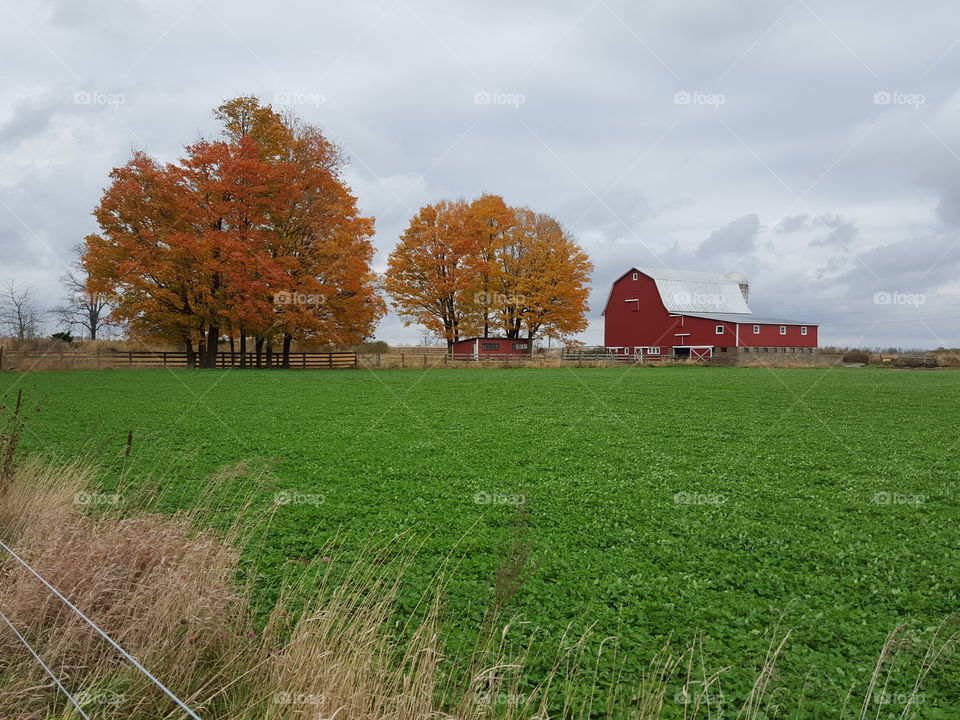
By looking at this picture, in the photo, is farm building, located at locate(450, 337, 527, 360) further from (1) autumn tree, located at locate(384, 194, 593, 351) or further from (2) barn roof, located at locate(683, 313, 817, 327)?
(2) barn roof, located at locate(683, 313, 817, 327)

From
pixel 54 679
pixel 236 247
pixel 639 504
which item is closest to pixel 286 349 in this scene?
pixel 236 247

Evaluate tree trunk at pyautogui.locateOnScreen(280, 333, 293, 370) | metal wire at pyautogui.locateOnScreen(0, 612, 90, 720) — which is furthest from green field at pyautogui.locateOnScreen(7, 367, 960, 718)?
tree trunk at pyautogui.locateOnScreen(280, 333, 293, 370)

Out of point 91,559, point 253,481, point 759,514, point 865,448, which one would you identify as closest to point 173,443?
point 253,481

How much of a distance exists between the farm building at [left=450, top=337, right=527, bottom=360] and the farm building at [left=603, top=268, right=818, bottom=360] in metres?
10.4

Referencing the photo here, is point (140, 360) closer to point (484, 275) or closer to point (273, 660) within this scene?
point (484, 275)

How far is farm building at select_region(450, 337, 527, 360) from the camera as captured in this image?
49.5 metres

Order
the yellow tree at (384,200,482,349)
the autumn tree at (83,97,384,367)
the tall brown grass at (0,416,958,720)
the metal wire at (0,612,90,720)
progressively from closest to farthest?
1. the metal wire at (0,612,90,720)
2. the tall brown grass at (0,416,958,720)
3. the autumn tree at (83,97,384,367)
4. the yellow tree at (384,200,482,349)

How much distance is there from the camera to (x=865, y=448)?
12.1 meters

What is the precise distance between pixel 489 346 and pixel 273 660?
46.3 m

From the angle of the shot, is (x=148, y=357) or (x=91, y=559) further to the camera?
(x=148, y=357)

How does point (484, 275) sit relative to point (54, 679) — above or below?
above

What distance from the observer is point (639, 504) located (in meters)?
8.03

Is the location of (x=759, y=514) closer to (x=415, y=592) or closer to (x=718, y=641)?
(x=718, y=641)

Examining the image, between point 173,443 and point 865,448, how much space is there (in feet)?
43.1
